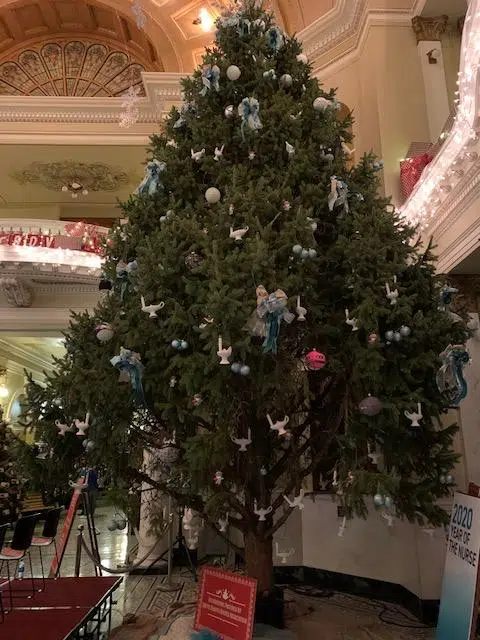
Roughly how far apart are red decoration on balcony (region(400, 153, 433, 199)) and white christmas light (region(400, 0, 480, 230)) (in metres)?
0.83

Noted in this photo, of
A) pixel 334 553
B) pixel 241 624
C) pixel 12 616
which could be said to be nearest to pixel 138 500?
pixel 241 624

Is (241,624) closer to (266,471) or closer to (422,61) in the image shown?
(266,471)

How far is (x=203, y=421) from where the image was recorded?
3.89 metres

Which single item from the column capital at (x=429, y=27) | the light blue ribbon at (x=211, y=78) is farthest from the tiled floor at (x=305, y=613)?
the column capital at (x=429, y=27)

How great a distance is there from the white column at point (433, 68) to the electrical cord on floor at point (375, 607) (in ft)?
18.8

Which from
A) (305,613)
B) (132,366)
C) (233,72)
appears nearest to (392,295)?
(132,366)

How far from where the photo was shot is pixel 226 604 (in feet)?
12.3

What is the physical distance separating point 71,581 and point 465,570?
3.82 metres

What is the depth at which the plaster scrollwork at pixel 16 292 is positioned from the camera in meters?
9.88

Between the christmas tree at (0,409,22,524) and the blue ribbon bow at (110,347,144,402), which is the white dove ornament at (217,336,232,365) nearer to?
the blue ribbon bow at (110,347,144,402)

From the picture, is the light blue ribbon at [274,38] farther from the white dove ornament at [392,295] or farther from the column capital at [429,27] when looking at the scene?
the column capital at [429,27]

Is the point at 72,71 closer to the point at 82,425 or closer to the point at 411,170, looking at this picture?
the point at 411,170

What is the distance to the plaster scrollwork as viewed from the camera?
9.88m

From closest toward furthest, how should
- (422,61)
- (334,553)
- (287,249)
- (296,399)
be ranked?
1. (287,249)
2. (296,399)
3. (334,553)
4. (422,61)
